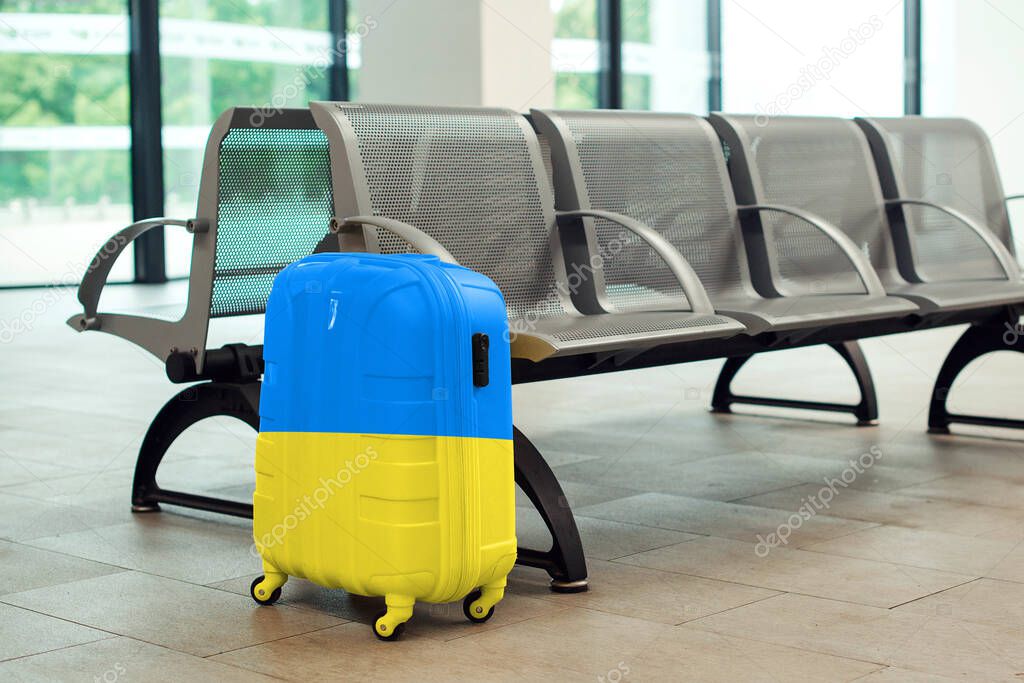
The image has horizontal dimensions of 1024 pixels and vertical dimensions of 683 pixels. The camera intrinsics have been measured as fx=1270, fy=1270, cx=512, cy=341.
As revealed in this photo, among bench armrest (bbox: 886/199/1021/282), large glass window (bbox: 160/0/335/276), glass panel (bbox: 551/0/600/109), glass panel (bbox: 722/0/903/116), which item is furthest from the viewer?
glass panel (bbox: 722/0/903/116)

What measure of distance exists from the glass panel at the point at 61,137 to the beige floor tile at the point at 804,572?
27.3 ft

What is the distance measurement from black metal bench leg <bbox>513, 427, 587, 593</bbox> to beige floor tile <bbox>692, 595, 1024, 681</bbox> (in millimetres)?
321

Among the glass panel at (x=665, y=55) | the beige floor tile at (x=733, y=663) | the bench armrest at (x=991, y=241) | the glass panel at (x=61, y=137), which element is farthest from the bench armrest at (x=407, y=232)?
the glass panel at (x=665, y=55)

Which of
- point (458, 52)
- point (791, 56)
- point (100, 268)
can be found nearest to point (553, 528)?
point (100, 268)

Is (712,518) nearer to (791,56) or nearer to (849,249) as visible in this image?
(849,249)

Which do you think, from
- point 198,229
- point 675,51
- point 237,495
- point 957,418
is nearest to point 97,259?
point 198,229

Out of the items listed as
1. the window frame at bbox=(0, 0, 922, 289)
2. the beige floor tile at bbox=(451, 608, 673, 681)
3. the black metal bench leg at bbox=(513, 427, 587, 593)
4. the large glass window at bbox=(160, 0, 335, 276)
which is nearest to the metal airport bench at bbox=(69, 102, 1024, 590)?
the black metal bench leg at bbox=(513, 427, 587, 593)

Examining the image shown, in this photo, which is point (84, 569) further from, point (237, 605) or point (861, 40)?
point (861, 40)

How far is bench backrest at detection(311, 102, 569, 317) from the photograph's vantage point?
9.36ft

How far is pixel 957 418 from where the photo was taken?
439 cm

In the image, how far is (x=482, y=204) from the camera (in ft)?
10.2

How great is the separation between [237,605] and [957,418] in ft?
9.37

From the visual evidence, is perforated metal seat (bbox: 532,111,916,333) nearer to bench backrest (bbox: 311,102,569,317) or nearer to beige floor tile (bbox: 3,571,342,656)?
bench backrest (bbox: 311,102,569,317)

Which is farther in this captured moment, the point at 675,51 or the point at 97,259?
the point at 675,51
